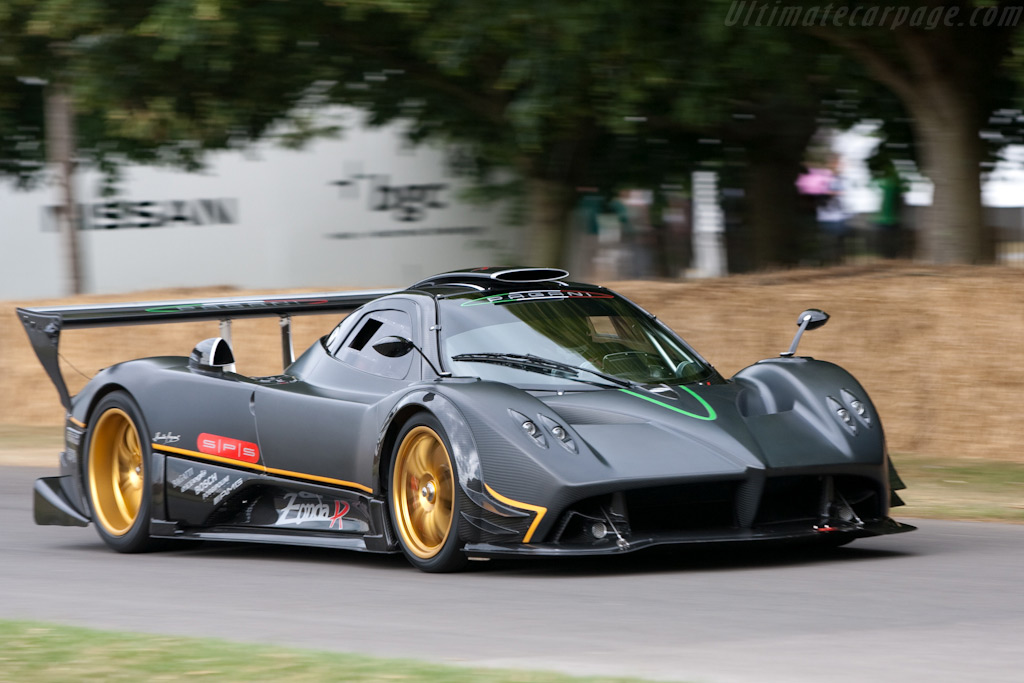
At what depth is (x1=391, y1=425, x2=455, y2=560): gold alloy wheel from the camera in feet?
22.1

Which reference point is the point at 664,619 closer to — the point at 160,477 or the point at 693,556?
the point at 693,556

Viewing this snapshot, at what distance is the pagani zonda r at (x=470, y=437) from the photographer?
21.1ft

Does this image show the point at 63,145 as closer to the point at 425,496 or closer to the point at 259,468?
the point at 259,468

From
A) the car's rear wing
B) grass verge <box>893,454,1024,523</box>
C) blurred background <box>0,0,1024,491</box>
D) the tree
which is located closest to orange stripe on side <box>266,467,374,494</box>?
the car's rear wing

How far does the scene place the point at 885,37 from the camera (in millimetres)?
12750

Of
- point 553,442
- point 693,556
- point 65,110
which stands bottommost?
point 693,556

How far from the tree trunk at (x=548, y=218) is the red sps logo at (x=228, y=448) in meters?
8.00

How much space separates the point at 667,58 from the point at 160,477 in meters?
6.04

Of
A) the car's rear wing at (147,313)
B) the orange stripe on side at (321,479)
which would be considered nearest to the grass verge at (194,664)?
the orange stripe on side at (321,479)

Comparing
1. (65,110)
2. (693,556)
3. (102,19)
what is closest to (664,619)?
(693,556)

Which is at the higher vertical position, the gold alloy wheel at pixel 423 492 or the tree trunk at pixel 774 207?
the tree trunk at pixel 774 207

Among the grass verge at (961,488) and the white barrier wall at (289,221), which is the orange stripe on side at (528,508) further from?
the white barrier wall at (289,221)

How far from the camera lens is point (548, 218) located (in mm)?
15844

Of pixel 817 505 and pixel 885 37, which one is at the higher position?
pixel 885 37
